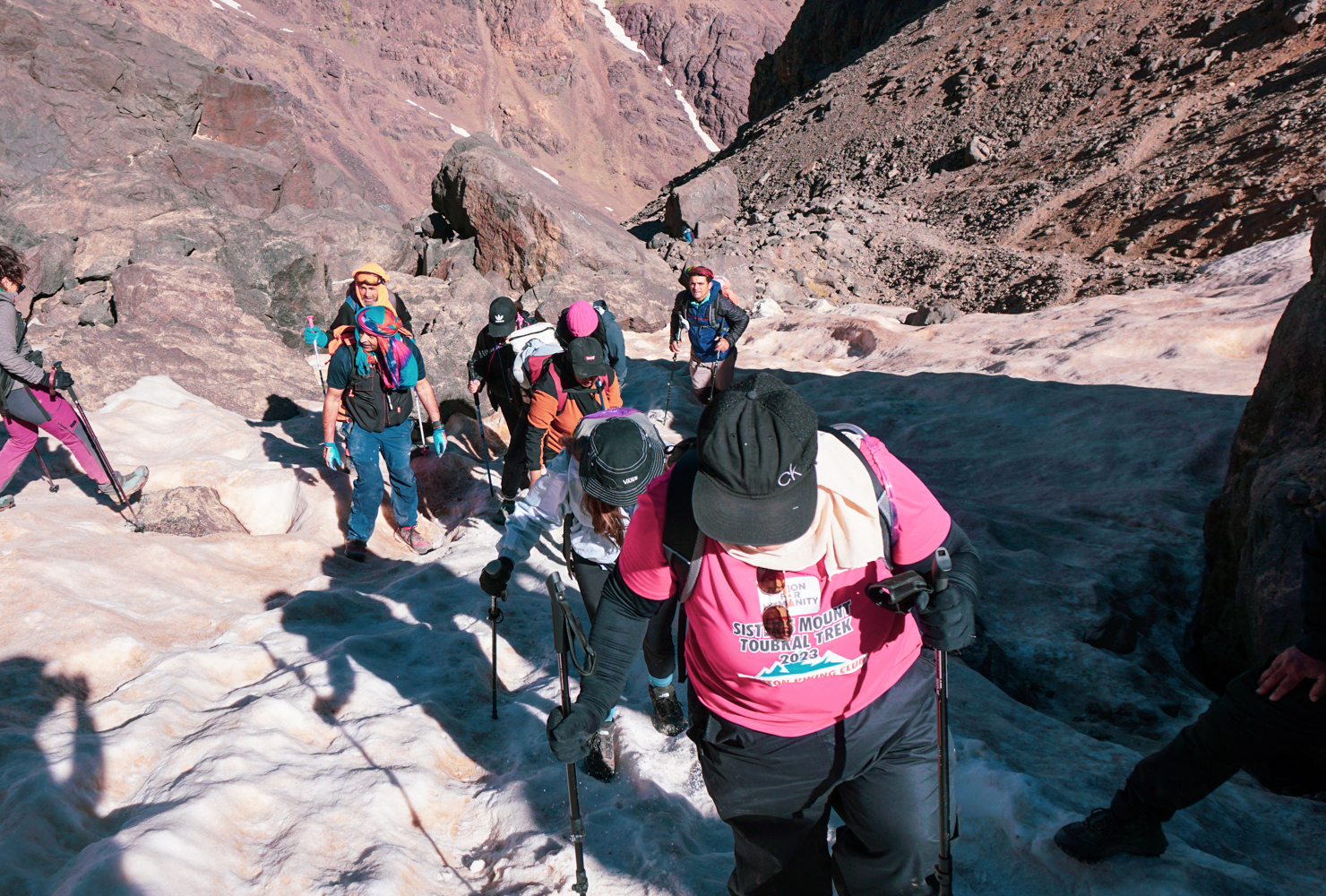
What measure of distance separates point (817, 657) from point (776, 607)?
0.62ft

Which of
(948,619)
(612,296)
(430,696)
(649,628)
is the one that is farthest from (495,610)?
(612,296)

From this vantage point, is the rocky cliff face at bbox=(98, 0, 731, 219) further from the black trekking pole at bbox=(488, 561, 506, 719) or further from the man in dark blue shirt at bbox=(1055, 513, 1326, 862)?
the man in dark blue shirt at bbox=(1055, 513, 1326, 862)

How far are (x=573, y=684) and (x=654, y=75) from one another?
334 feet

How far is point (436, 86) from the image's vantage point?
80.0m

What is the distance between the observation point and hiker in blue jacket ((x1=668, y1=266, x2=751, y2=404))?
7.59 metres

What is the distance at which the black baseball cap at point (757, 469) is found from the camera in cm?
180

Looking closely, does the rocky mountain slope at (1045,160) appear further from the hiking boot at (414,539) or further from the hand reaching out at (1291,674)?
the hand reaching out at (1291,674)

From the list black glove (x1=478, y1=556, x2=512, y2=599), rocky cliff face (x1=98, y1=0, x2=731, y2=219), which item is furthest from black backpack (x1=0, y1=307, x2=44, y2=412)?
rocky cliff face (x1=98, y1=0, x2=731, y2=219)

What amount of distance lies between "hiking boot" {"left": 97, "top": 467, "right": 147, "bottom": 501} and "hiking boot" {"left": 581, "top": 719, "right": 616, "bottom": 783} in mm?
4684

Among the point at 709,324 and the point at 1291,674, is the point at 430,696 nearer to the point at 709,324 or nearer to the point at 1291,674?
the point at 1291,674

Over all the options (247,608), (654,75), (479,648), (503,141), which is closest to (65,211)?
(247,608)

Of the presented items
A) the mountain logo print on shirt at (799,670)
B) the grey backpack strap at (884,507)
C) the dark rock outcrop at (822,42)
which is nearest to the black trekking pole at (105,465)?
the mountain logo print on shirt at (799,670)

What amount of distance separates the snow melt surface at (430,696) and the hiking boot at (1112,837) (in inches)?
2.1

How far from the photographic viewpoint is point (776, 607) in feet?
6.61
